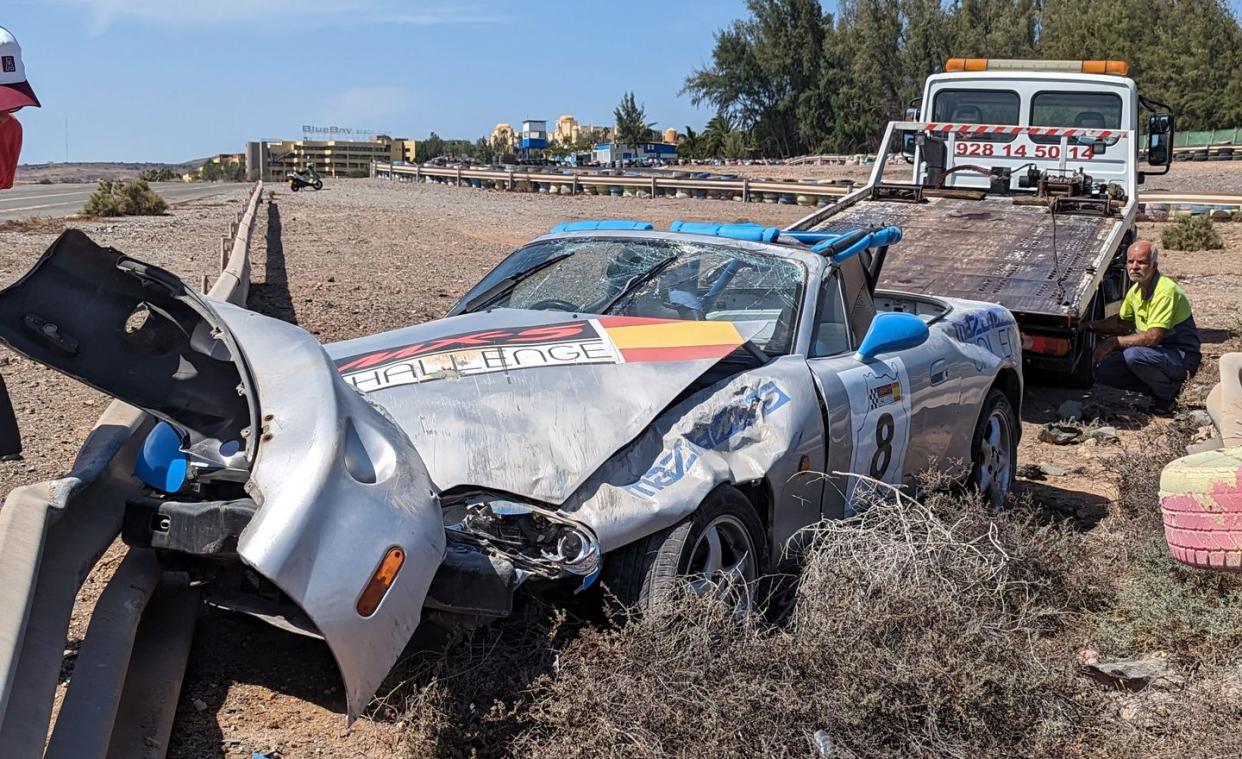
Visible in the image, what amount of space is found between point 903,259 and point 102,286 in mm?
7792

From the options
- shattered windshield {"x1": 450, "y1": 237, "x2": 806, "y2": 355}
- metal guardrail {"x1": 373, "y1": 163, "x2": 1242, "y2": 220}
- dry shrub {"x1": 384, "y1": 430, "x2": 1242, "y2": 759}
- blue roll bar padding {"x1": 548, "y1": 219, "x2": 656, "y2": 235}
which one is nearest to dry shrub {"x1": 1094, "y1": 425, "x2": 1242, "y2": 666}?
dry shrub {"x1": 384, "y1": 430, "x2": 1242, "y2": 759}

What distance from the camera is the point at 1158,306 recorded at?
9.68m

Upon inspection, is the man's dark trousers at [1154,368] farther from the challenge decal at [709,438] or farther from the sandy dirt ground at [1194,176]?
the sandy dirt ground at [1194,176]

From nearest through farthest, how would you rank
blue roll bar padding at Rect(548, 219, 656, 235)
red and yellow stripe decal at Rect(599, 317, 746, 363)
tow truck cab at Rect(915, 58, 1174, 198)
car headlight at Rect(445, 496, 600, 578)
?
car headlight at Rect(445, 496, 600, 578), red and yellow stripe decal at Rect(599, 317, 746, 363), blue roll bar padding at Rect(548, 219, 656, 235), tow truck cab at Rect(915, 58, 1174, 198)

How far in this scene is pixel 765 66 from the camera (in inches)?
3671

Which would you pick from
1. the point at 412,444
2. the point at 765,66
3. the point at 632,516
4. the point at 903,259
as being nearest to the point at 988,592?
the point at 632,516

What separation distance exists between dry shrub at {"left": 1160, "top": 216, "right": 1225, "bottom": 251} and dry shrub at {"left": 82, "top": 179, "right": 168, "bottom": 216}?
71.4ft

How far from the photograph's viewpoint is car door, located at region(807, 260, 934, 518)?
5078mm

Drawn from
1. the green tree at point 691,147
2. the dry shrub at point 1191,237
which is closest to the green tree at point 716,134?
the green tree at point 691,147

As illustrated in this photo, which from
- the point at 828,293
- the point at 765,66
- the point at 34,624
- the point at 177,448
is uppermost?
the point at 765,66

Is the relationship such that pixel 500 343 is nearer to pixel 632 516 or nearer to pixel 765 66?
pixel 632 516

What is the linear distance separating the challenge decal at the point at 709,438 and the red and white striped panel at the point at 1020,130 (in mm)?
9566

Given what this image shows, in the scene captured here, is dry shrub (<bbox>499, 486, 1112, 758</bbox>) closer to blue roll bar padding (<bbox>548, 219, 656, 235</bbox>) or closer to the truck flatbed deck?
blue roll bar padding (<bbox>548, 219, 656, 235</bbox>)

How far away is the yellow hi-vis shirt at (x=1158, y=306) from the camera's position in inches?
379
